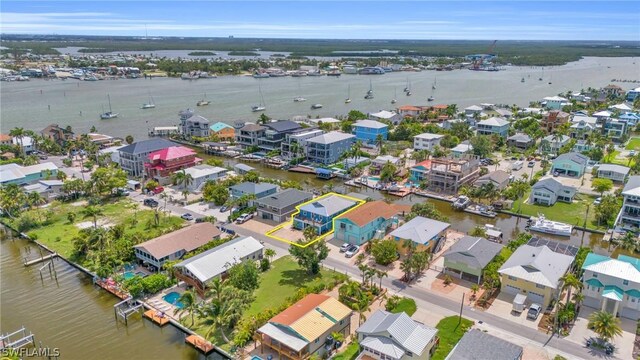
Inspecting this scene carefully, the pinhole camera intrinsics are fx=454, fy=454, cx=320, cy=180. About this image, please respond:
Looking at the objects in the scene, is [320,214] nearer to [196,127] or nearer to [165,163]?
[165,163]

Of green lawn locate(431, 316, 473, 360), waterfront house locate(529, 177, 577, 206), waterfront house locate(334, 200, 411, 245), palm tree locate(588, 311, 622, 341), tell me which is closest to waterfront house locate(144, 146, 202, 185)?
waterfront house locate(334, 200, 411, 245)

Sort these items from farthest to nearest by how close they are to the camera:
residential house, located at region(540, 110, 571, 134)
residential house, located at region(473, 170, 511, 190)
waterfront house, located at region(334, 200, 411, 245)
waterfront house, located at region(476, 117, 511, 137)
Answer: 1. residential house, located at region(540, 110, 571, 134)
2. waterfront house, located at region(476, 117, 511, 137)
3. residential house, located at region(473, 170, 511, 190)
4. waterfront house, located at region(334, 200, 411, 245)

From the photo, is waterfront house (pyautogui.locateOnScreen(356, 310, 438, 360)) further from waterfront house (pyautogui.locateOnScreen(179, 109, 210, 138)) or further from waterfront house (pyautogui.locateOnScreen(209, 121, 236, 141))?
waterfront house (pyautogui.locateOnScreen(179, 109, 210, 138))

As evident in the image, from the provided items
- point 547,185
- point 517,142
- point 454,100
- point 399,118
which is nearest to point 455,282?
point 547,185

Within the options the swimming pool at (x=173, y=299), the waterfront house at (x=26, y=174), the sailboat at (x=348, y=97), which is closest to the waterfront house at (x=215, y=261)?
the swimming pool at (x=173, y=299)

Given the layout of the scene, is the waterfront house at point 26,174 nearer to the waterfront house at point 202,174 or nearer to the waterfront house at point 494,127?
the waterfront house at point 202,174

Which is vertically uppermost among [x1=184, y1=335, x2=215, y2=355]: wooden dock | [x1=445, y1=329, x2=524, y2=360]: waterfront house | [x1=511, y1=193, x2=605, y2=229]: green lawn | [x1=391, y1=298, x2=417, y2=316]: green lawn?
[x1=445, y1=329, x2=524, y2=360]: waterfront house

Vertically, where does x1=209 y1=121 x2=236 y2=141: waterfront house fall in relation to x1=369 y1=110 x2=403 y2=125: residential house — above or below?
below
